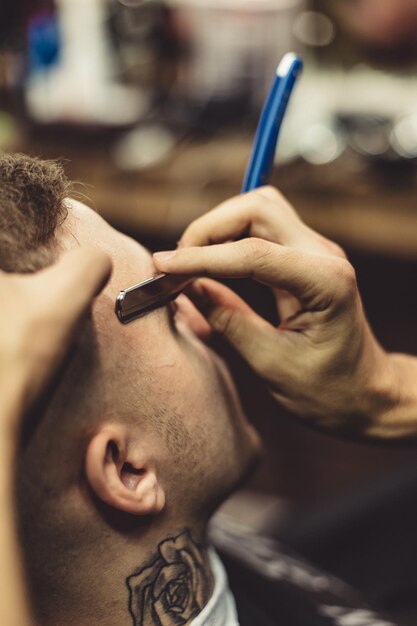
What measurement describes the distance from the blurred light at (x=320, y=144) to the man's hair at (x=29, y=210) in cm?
155

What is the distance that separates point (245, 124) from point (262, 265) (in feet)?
6.24

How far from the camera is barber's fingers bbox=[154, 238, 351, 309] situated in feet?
3.09

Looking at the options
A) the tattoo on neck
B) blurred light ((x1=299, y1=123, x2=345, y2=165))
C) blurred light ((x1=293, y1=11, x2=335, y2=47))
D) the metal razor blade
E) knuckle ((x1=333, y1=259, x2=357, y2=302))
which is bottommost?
the tattoo on neck

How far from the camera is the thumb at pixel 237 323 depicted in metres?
1.07

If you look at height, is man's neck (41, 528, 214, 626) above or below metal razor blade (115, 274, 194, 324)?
below

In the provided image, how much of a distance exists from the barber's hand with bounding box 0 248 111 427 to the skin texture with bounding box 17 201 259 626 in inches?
7.3

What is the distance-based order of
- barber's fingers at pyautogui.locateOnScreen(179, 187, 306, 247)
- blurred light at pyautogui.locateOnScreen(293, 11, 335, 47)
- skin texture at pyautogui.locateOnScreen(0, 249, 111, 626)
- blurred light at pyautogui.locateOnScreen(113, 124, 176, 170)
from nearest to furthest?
skin texture at pyautogui.locateOnScreen(0, 249, 111, 626), barber's fingers at pyautogui.locateOnScreen(179, 187, 306, 247), blurred light at pyautogui.locateOnScreen(113, 124, 176, 170), blurred light at pyautogui.locateOnScreen(293, 11, 335, 47)

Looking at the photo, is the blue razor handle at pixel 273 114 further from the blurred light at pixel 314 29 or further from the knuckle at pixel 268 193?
the blurred light at pixel 314 29

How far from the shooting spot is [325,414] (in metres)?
1.11

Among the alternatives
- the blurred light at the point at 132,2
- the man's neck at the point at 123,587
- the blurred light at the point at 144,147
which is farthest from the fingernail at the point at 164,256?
the blurred light at the point at 132,2

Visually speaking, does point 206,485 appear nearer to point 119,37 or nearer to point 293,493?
point 293,493

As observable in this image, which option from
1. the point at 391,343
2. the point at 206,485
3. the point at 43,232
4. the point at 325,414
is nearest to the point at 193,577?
the point at 206,485

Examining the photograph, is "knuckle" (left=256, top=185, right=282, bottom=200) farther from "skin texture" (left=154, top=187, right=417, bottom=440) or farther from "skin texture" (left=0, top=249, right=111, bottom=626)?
"skin texture" (left=0, top=249, right=111, bottom=626)

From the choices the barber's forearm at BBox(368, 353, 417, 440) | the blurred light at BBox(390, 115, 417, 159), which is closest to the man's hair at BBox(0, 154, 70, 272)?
the barber's forearm at BBox(368, 353, 417, 440)
